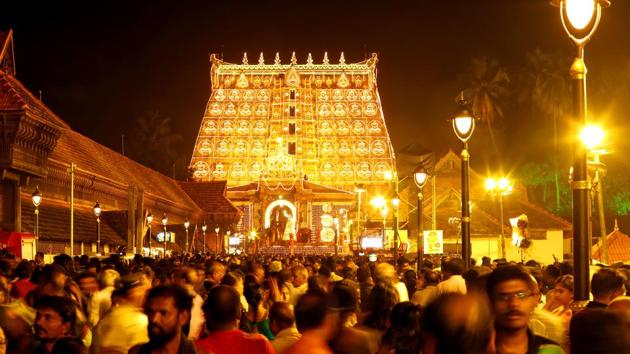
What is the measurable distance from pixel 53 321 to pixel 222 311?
131 cm

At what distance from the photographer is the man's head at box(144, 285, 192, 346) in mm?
6570

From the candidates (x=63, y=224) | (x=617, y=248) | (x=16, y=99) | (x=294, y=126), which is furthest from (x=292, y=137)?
(x=16, y=99)

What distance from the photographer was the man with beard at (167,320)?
6465mm

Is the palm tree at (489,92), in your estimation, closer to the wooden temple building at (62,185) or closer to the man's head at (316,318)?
the wooden temple building at (62,185)

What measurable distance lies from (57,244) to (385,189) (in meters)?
63.7

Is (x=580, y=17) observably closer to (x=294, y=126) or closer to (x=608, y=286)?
(x=608, y=286)

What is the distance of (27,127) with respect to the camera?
107ft

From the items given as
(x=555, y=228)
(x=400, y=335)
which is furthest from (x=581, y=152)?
(x=555, y=228)

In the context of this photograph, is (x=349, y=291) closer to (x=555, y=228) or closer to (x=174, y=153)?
(x=555, y=228)

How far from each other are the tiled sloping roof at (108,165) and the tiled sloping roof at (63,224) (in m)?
2.22

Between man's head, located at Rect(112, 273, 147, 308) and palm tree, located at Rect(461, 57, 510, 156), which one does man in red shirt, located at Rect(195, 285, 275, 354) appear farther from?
palm tree, located at Rect(461, 57, 510, 156)

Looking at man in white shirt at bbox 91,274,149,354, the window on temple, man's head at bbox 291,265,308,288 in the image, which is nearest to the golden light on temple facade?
the window on temple

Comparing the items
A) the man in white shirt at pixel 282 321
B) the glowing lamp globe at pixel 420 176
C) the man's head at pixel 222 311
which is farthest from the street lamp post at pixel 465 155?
the man's head at pixel 222 311

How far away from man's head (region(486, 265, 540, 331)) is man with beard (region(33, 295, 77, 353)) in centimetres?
312
